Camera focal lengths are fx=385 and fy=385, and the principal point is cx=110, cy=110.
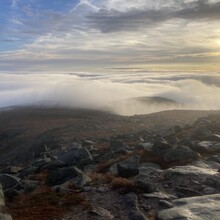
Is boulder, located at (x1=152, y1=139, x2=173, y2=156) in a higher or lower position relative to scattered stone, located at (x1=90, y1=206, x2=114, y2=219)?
higher

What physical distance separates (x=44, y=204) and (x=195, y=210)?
28.6ft

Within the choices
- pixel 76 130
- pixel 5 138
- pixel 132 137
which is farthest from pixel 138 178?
pixel 5 138

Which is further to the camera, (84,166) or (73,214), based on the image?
(84,166)

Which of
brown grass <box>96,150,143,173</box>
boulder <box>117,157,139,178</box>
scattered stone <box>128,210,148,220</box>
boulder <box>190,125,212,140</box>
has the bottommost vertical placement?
scattered stone <box>128,210,148,220</box>

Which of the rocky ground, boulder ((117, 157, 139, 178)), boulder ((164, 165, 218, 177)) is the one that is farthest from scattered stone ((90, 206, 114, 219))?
boulder ((164, 165, 218, 177))

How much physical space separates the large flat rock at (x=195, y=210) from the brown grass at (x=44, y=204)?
4879 mm

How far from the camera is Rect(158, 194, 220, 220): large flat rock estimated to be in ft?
58.9

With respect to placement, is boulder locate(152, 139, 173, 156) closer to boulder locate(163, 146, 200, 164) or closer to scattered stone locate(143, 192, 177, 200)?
boulder locate(163, 146, 200, 164)

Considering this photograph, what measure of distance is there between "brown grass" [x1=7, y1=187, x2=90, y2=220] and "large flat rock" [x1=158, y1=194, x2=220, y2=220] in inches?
192

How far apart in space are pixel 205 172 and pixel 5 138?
9595cm

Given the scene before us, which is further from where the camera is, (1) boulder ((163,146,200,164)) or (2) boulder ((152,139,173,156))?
(2) boulder ((152,139,173,156))

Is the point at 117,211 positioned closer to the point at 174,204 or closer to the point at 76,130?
the point at 174,204

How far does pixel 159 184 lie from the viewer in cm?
2448

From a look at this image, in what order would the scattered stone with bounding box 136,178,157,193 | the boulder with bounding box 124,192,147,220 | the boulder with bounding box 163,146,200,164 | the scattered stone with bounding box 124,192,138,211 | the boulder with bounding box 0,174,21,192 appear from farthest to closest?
the boulder with bounding box 163,146,200,164, the boulder with bounding box 0,174,21,192, the scattered stone with bounding box 136,178,157,193, the scattered stone with bounding box 124,192,138,211, the boulder with bounding box 124,192,147,220
